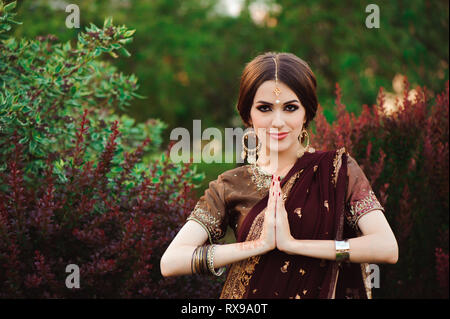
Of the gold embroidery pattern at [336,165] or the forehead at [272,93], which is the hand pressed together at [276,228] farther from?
the forehead at [272,93]

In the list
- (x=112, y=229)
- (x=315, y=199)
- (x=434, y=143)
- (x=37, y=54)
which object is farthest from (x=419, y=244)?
(x=37, y=54)

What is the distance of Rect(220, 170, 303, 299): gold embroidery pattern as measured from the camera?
2.29 meters

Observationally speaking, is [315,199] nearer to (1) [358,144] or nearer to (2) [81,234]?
(2) [81,234]

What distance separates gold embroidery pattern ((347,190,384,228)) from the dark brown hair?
0.53 metres

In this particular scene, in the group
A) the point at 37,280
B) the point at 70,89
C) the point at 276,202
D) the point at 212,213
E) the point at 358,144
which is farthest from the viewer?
the point at 358,144

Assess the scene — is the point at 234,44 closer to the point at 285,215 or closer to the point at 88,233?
the point at 88,233

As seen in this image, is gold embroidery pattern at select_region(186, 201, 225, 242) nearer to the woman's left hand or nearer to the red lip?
the woman's left hand

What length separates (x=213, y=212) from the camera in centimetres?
239

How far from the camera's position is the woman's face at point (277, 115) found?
2273 millimetres

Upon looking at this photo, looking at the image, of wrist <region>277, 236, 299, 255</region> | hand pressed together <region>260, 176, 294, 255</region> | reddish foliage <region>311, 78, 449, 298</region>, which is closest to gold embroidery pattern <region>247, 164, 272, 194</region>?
hand pressed together <region>260, 176, 294, 255</region>

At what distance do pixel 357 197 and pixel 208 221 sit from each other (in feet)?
2.44

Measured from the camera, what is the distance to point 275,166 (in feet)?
7.97

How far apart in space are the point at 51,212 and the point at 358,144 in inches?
99.0

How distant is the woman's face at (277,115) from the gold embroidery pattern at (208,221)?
47cm
